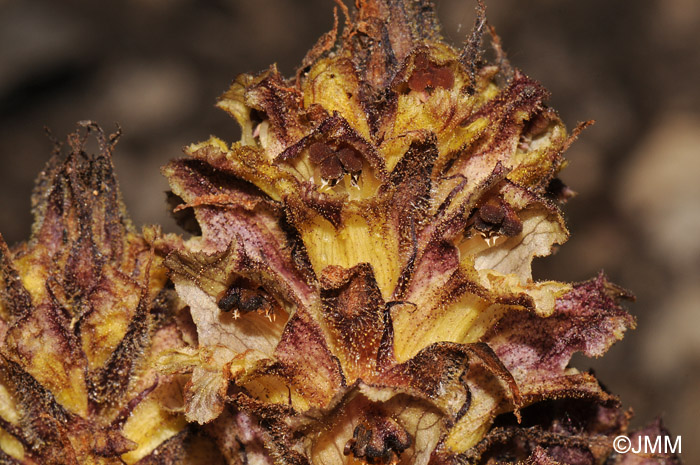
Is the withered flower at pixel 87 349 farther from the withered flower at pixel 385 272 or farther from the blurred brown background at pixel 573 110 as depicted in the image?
the blurred brown background at pixel 573 110

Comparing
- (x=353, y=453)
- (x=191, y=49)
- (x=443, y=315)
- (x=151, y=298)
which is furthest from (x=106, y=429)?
(x=191, y=49)

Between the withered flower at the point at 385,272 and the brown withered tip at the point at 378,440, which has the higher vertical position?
the withered flower at the point at 385,272

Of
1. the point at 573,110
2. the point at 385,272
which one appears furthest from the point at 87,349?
the point at 573,110

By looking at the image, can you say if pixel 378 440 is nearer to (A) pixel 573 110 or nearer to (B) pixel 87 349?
(B) pixel 87 349

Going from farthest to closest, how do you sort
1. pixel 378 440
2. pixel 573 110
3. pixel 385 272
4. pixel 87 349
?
pixel 573 110, pixel 87 349, pixel 385 272, pixel 378 440

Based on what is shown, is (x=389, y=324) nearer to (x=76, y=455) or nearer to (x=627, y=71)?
(x=76, y=455)
